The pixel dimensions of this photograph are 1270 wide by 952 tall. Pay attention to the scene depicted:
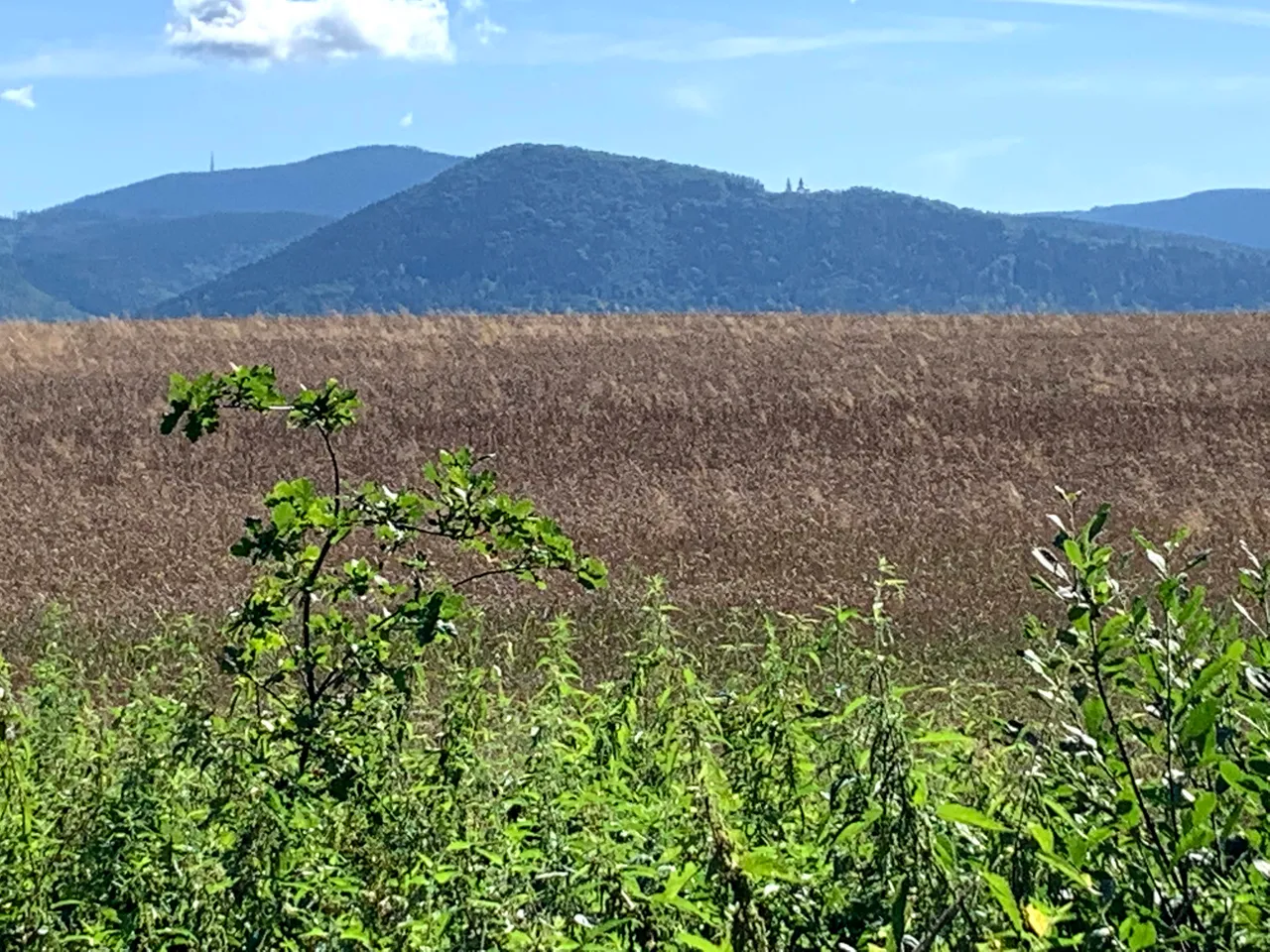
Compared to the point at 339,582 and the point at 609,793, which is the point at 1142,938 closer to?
the point at 609,793

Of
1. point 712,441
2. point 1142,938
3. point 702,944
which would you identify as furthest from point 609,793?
point 712,441

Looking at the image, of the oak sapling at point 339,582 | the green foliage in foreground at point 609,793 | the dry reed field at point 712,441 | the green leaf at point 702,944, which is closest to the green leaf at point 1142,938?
the green foliage in foreground at point 609,793

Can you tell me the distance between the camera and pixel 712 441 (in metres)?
24.5

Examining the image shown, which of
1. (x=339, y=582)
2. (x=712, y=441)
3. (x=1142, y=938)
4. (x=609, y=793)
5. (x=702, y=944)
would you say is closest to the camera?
(x=1142, y=938)

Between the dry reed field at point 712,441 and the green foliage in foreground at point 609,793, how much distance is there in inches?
331

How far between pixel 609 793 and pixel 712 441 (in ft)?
67.9

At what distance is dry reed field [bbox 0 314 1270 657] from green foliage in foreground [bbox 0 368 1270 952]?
841 cm

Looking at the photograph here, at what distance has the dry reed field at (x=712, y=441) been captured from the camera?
52.3 ft

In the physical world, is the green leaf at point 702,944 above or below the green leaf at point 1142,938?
below

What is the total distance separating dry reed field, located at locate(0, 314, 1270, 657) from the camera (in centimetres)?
1593

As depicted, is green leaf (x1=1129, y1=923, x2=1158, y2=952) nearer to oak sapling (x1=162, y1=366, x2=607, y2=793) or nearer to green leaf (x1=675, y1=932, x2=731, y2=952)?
green leaf (x1=675, y1=932, x2=731, y2=952)

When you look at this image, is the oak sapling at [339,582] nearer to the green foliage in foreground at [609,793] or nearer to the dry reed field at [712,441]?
the green foliage in foreground at [609,793]

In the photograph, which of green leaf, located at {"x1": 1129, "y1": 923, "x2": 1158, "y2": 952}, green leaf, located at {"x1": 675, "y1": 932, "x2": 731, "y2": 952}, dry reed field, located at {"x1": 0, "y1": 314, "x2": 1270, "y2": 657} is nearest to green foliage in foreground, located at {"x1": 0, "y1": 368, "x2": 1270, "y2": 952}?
green leaf, located at {"x1": 1129, "y1": 923, "x2": 1158, "y2": 952}

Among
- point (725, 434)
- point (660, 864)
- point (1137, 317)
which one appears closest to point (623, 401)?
point (725, 434)
